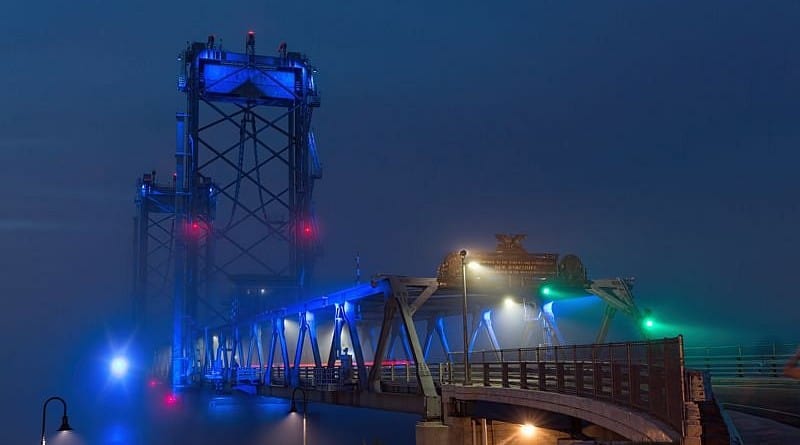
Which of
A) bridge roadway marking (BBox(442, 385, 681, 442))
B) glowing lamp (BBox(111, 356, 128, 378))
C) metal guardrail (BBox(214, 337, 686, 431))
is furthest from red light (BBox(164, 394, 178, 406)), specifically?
glowing lamp (BBox(111, 356, 128, 378))

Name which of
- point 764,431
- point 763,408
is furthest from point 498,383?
point 764,431

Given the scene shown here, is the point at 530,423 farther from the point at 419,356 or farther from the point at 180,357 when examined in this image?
the point at 180,357

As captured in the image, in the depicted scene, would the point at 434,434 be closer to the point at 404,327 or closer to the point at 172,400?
the point at 404,327

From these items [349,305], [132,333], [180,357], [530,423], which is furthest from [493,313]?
[132,333]

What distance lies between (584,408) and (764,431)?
5.58 m

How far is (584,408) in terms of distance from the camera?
25.0 metres

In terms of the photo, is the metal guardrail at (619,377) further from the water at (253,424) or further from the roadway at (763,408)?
the water at (253,424)

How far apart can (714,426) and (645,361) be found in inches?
168

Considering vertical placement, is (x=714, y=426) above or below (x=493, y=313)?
below

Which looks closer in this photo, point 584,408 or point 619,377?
point 619,377

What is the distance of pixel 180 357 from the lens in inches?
3585

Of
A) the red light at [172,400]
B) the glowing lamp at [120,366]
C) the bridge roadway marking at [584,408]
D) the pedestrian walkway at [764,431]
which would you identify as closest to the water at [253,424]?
the red light at [172,400]

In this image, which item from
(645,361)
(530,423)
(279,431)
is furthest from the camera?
(279,431)

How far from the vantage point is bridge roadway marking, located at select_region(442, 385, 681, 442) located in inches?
726
